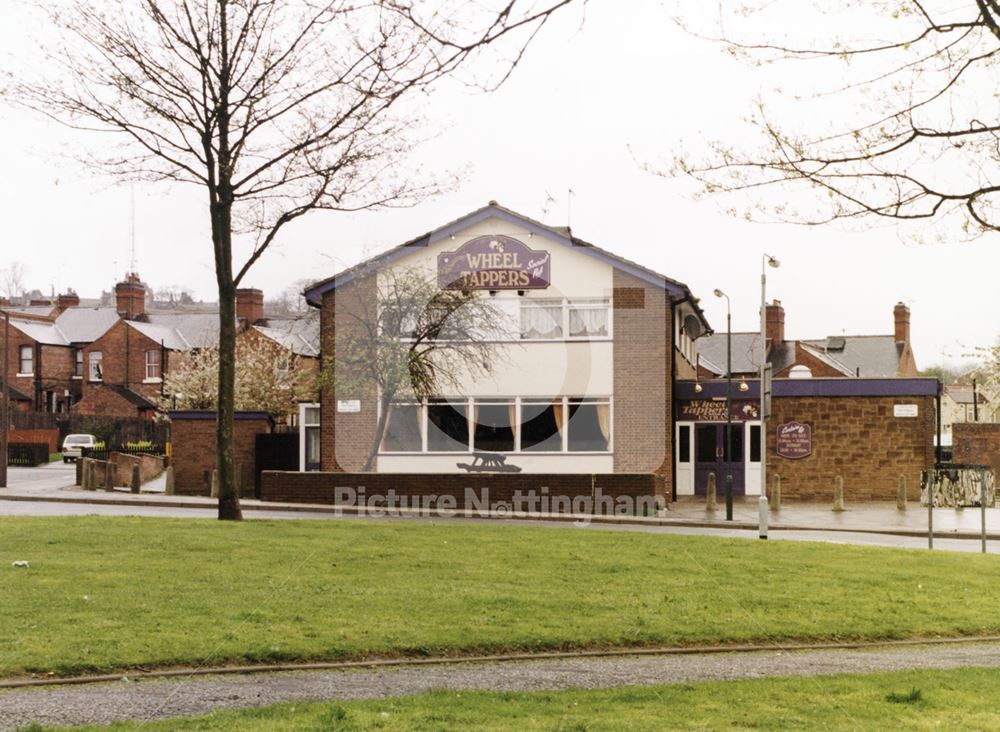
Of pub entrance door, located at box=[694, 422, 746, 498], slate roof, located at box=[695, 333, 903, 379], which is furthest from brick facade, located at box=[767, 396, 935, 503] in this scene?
slate roof, located at box=[695, 333, 903, 379]

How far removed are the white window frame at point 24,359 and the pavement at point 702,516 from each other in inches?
1512

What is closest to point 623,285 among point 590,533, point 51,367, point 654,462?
point 654,462

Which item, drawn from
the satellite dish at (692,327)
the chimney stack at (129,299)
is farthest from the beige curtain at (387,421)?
the chimney stack at (129,299)

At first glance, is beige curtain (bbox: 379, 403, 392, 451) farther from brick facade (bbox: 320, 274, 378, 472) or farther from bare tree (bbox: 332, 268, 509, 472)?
brick facade (bbox: 320, 274, 378, 472)

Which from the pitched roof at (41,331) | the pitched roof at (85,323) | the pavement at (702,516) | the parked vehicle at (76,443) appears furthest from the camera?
the pitched roof at (85,323)

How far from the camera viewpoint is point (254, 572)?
44.1 feet

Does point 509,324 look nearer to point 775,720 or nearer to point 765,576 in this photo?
point 765,576

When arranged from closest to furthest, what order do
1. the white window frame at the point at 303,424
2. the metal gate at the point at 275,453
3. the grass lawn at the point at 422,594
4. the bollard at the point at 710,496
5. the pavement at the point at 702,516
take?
the grass lawn at the point at 422,594, the pavement at the point at 702,516, the bollard at the point at 710,496, the metal gate at the point at 275,453, the white window frame at the point at 303,424

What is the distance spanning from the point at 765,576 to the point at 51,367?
6506cm

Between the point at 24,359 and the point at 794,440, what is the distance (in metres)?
51.9

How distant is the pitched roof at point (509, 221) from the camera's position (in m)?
34.5

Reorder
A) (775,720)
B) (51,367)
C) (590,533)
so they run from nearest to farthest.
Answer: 1. (775,720)
2. (590,533)
3. (51,367)

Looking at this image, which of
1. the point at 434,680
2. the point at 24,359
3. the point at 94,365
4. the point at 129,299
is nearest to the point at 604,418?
the point at 434,680

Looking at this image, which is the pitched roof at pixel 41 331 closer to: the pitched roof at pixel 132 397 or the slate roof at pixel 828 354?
the pitched roof at pixel 132 397
